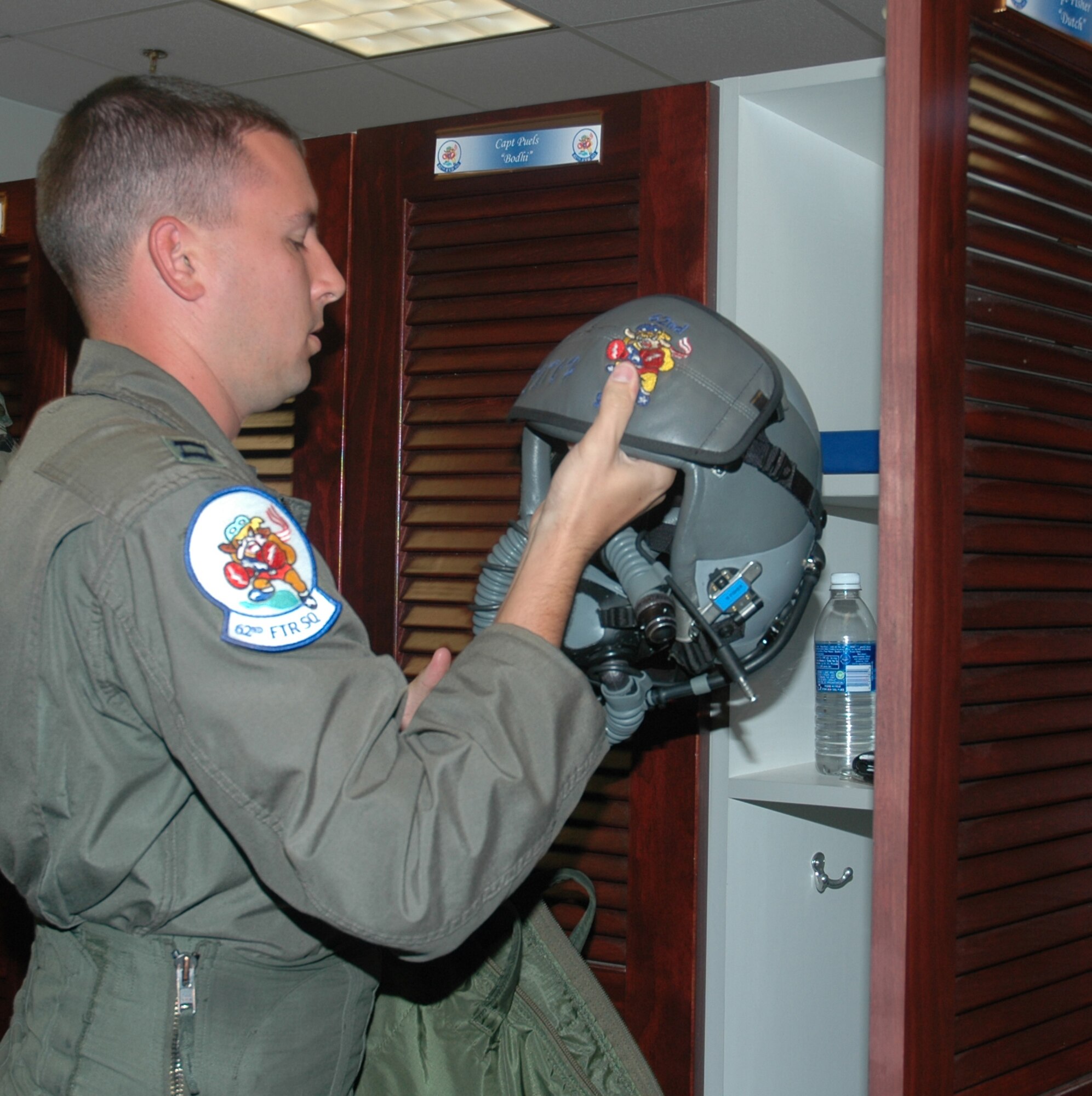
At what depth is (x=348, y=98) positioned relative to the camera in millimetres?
5332

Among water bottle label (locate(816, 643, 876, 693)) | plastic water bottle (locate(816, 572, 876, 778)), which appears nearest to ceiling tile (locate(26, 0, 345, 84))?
plastic water bottle (locate(816, 572, 876, 778))

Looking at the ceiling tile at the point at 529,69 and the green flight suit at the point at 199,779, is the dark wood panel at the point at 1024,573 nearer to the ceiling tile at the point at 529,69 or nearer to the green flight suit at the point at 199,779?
the green flight suit at the point at 199,779

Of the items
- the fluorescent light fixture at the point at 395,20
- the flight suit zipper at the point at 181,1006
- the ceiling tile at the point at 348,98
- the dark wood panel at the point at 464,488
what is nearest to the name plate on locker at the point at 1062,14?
the dark wood panel at the point at 464,488

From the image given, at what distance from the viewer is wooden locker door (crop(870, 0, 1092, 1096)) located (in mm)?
1229

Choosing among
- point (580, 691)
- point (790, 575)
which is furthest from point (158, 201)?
point (790, 575)

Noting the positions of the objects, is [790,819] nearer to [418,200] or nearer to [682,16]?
[418,200]

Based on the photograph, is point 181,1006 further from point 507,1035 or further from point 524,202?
point 524,202

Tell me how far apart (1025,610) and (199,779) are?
846mm

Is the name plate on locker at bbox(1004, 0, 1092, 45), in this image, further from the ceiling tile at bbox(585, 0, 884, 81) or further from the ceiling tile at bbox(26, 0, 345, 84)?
the ceiling tile at bbox(26, 0, 345, 84)

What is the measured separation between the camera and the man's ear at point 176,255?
3.60 feet

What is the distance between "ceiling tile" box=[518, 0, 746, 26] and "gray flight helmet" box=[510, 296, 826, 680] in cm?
325

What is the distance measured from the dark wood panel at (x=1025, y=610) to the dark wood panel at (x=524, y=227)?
647 mm

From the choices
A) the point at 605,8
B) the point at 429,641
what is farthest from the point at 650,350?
the point at 605,8

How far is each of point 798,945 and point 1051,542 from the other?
715mm
